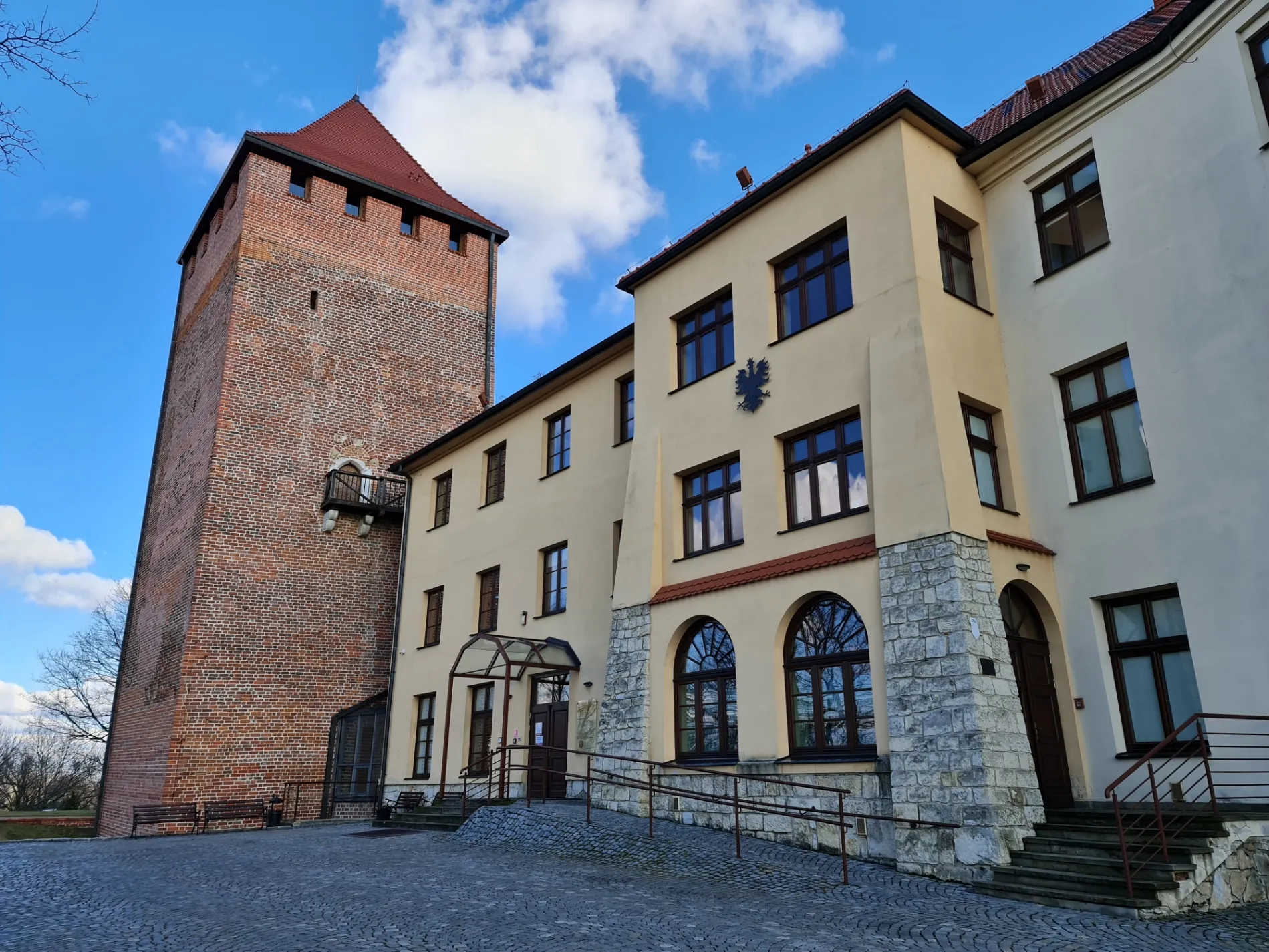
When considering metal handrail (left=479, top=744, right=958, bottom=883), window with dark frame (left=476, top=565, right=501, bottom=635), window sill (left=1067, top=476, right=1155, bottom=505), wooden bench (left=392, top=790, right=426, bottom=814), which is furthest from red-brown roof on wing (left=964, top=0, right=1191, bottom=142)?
wooden bench (left=392, top=790, right=426, bottom=814)

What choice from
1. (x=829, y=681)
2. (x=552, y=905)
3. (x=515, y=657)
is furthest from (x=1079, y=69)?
(x=552, y=905)

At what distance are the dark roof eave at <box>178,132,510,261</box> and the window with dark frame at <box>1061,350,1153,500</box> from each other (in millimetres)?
20786

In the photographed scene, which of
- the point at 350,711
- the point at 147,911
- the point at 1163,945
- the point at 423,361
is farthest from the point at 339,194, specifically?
the point at 1163,945

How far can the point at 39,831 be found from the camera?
27.8m

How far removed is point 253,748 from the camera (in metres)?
21.6

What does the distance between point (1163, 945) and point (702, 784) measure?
6.50 metres

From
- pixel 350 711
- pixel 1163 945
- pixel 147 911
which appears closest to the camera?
pixel 1163 945

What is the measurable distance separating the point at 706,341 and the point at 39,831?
999 inches

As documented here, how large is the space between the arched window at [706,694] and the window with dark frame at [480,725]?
20.4 feet

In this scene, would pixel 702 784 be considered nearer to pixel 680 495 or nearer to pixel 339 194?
pixel 680 495

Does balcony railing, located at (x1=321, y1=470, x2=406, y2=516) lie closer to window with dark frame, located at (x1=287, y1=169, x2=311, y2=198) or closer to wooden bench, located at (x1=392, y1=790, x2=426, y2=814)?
wooden bench, located at (x1=392, y1=790, x2=426, y2=814)

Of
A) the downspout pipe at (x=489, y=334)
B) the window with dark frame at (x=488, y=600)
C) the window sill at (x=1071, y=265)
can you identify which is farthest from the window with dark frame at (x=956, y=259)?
the downspout pipe at (x=489, y=334)

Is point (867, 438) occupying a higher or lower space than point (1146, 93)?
lower

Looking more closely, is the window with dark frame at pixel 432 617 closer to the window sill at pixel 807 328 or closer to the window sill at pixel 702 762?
the window sill at pixel 702 762
